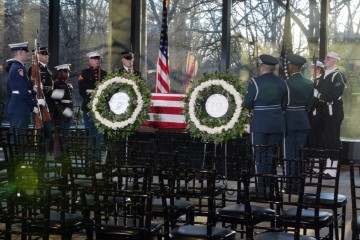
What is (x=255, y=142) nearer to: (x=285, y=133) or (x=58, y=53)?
(x=285, y=133)

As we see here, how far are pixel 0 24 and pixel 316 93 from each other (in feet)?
16.3

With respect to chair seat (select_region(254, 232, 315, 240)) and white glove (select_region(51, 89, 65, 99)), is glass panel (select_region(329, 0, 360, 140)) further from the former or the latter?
chair seat (select_region(254, 232, 315, 240))

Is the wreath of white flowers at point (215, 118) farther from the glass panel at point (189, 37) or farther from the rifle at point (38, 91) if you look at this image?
the glass panel at point (189, 37)

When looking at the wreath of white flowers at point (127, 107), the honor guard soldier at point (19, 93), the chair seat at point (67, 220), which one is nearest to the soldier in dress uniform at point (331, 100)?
the wreath of white flowers at point (127, 107)

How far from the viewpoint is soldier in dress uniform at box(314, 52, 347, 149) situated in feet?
30.3

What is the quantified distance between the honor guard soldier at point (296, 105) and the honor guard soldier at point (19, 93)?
3265 millimetres

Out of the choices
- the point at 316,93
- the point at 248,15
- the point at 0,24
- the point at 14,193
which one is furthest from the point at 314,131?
the point at 14,193

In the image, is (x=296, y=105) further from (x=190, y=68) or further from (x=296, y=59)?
(x=190, y=68)

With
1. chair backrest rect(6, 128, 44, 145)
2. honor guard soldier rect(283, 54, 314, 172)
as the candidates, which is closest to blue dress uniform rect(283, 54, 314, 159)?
honor guard soldier rect(283, 54, 314, 172)

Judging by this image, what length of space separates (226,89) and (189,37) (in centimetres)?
351

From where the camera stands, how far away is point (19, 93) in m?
8.80

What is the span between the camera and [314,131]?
32.0ft

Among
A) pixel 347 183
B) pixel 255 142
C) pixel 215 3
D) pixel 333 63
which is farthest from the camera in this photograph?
pixel 215 3

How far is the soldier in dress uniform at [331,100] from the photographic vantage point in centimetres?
923
